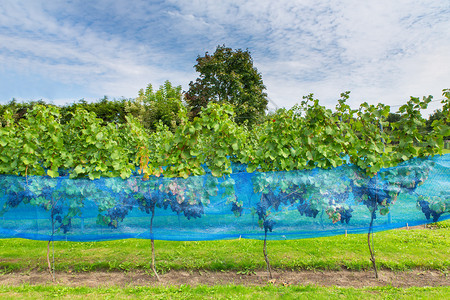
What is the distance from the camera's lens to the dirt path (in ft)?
11.3

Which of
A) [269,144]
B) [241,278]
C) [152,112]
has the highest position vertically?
[152,112]

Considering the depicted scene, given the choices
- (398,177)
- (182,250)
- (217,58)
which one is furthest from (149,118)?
(398,177)

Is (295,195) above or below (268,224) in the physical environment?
above

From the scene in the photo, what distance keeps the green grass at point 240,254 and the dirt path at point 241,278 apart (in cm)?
12

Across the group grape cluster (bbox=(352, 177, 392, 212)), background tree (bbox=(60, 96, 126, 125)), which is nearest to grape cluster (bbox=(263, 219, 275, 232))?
grape cluster (bbox=(352, 177, 392, 212))

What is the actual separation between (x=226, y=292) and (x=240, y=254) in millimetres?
1126

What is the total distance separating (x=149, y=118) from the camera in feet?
79.5

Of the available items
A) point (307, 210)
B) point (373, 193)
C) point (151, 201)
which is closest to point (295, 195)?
point (307, 210)

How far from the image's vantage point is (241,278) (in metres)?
3.61

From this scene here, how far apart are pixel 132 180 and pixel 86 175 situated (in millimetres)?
741

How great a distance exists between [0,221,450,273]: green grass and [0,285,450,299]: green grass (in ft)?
2.04

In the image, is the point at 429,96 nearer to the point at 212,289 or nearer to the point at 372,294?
the point at 372,294

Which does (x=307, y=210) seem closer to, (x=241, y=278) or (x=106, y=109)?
(x=241, y=278)

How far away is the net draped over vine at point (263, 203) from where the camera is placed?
132 inches
